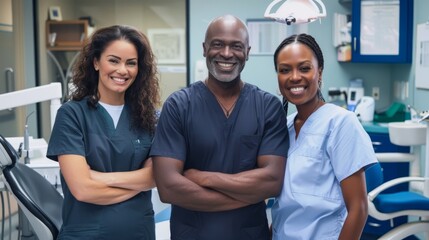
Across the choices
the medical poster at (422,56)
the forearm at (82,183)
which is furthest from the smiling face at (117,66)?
the medical poster at (422,56)

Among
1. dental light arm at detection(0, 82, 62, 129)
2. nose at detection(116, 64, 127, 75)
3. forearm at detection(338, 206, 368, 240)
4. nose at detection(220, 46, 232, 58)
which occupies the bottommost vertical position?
forearm at detection(338, 206, 368, 240)

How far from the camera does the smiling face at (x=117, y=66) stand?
4.52 ft

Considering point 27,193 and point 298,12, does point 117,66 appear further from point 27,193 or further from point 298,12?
point 298,12

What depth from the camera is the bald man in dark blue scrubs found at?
122 centimetres

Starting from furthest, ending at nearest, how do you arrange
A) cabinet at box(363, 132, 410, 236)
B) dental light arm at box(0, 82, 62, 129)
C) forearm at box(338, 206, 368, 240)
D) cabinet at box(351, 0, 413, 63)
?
cabinet at box(351, 0, 413, 63) → cabinet at box(363, 132, 410, 236) → dental light arm at box(0, 82, 62, 129) → forearm at box(338, 206, 368, 240)

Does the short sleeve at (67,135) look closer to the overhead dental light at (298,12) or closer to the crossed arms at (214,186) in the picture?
the crossed arms at (214,186)

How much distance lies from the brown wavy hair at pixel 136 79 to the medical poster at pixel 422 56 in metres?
1.98

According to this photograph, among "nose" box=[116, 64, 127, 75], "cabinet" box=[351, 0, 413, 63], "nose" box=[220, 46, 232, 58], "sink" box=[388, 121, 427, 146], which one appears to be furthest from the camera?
"cabinet" box=[351, 0, 413, 63]

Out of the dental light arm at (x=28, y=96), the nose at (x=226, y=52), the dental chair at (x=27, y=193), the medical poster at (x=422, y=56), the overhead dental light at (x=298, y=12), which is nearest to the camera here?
the nose at (x=226, y=52)

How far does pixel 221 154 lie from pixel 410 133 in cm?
153

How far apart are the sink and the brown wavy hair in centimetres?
151

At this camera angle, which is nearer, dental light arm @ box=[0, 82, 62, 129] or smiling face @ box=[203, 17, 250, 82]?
smiling face @ box=[203, 17, 250, 82]

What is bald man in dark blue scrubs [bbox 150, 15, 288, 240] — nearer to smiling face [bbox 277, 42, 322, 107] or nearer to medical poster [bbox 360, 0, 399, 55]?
smiling face [bbox 277, 42, 322, 107]

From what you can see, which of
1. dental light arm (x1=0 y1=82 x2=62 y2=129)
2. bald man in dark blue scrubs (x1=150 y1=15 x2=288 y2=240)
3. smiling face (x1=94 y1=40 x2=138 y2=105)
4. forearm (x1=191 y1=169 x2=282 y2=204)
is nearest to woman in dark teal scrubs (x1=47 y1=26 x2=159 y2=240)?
smiling face (x1=94 y1=40 x2=138 y2=105)
